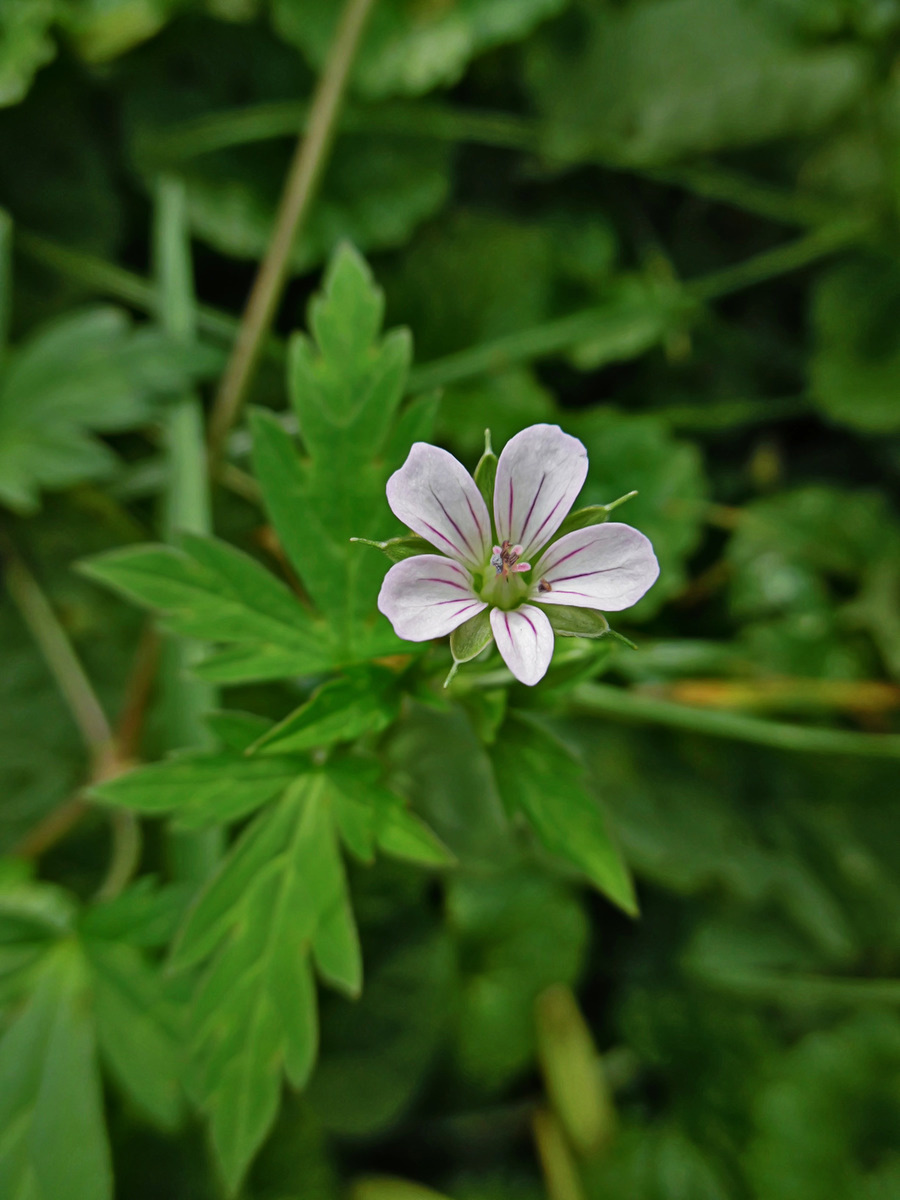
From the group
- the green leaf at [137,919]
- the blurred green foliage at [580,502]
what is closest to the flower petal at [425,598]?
the blurred green foliage at [580,502]

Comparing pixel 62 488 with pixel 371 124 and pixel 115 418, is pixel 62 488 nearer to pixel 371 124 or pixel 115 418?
pixel 115 418

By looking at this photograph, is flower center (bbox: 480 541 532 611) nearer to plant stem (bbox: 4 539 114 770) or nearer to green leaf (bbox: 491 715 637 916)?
green leaf (bbox: 491 715 637 916)

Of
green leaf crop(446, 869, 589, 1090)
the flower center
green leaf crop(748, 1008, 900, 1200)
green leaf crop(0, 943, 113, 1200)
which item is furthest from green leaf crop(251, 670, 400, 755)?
green leaf crop(748, 1008, 900, 1200)

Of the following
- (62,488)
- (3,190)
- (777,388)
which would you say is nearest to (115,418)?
(62,488)

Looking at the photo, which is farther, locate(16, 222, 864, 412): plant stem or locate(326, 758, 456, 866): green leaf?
locate(16, 222, 864, 412): plant stem

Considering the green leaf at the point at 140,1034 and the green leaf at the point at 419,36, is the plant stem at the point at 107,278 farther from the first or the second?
the green leaf at the point at 140,1034

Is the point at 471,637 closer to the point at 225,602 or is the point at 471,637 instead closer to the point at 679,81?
the point at 225,602
